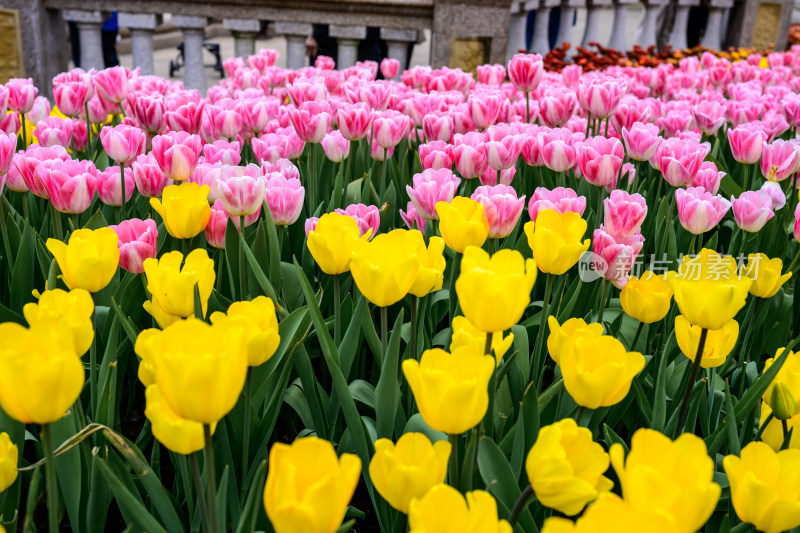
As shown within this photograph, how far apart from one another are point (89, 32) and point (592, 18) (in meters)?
5.49

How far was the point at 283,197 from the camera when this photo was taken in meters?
1.45

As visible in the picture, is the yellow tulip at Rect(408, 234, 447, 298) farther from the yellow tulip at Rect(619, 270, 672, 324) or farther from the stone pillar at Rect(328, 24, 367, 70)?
the stone pillar at Rect(328, 24, 367, 70)

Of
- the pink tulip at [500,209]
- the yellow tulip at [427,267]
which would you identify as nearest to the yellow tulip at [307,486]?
the yellow tulip at [427,267]

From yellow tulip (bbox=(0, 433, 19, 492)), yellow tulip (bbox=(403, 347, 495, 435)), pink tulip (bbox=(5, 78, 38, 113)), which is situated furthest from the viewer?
pink tulip (bbox=(5, 78, 38, 113))

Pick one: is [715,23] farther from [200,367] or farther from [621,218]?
[200,367]

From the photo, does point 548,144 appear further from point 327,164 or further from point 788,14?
point 788,14

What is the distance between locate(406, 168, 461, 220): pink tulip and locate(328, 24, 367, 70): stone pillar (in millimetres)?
3601

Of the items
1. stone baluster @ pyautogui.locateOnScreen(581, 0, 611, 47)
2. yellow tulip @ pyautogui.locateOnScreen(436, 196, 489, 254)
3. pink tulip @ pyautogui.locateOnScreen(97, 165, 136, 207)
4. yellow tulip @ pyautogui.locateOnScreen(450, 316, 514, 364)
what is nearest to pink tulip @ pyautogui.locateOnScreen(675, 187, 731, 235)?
yellow tulip @ pyautogui.locateOnScreen(436, 196, 489, 254)

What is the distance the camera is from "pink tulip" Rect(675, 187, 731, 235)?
1.54 metres

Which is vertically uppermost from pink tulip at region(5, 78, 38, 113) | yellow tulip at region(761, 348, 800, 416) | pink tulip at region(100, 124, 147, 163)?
pink tulip at region(5, 78, 38, 113)

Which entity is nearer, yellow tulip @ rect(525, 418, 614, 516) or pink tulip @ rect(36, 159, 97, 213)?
yellow tulip @ rect(525, 418, 614, 516)

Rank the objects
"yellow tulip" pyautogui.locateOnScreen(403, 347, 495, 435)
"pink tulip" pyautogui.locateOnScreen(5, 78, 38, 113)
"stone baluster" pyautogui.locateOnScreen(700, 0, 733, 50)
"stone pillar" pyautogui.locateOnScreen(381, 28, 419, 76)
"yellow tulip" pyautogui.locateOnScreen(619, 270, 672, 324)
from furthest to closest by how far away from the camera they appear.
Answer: "stone baluster" pyautogui.locateOnScreen(700, 0, 733, 50), "stone pillar" pyautogui.locateOnScreen(381, 28, 419, 76), "pink tulip" pyautogui.locateOnScreen(5, 78, 38, 113), "yellow tulip" pyautogui.locateOnScreen(619, 270, 672, 324), "yellow tulip" pyautogui.locateOnScreen(403, 347, 495, 435)

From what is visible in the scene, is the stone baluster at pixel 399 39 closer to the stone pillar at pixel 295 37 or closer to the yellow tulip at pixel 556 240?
the stone pillar at pixel 295 37

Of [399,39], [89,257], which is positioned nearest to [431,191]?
[89,257]
